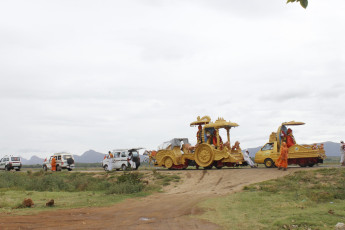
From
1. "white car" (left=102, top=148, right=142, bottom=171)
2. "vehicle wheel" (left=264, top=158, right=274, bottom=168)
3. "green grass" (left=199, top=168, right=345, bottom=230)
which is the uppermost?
"white car" (left=102, top=148, right=142, bottom=171)

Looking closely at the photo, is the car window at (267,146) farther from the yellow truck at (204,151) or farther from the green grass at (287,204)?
the green grass at (287,204)

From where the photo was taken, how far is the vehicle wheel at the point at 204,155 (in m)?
22.4

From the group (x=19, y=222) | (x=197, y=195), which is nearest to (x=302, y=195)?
(x=197, y=195)

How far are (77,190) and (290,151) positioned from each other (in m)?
13.6

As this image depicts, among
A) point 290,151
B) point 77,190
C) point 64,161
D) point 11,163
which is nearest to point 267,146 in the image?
point 290,151

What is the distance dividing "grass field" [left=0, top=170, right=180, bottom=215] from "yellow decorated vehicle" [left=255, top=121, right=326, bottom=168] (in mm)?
6945

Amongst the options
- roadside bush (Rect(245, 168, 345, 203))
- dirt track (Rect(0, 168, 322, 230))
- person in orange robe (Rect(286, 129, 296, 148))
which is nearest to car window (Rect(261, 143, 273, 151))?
person in orange robe (Rect(286, 129, 296, 148))

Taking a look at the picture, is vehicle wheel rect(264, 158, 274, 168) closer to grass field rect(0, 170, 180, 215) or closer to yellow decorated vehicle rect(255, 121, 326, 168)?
yellow decorated vehicle rect(255, 121, 326, 168)

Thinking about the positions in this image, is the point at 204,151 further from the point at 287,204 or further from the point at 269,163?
the point at 287,204

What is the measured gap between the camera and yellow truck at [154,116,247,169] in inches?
882

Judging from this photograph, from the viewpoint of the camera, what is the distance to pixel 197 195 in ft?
46.7

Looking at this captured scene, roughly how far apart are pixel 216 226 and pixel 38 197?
407 inches

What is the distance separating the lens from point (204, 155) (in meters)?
22.8

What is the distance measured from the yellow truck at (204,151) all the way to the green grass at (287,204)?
6.40m
